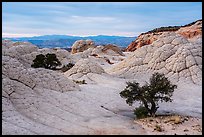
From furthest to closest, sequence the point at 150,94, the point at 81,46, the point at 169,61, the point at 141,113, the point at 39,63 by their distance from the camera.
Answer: the point at 81,46
the point at 39,63
the point at 169,61
the point at 150,94
the point at 141,113

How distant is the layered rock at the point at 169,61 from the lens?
93.9ft

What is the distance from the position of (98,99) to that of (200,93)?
821 cm

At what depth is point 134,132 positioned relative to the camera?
51.6 feet

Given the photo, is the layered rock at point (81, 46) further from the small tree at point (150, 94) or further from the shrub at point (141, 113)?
the shrub at point (141, 113)

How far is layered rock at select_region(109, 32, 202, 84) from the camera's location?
28.6 metres

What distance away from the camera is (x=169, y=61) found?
3064cm

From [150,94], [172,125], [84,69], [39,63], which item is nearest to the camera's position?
[172,125]

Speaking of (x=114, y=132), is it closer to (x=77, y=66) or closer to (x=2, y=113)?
(x=2, y=113)

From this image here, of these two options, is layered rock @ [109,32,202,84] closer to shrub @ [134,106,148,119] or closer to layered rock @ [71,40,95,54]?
shrub @ [134,106,148,119]

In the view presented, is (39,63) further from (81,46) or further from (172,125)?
(81,46)

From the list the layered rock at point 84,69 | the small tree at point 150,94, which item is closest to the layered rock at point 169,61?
the layered rock at point 84,69

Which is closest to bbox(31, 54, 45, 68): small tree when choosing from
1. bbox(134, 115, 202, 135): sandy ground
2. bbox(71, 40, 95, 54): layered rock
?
bbox(134, 115, 202, 135): sandy ground

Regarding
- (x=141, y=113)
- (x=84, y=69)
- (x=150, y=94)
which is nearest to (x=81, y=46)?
(x=84, y=69)

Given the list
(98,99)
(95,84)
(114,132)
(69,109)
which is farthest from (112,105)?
(95,84)
